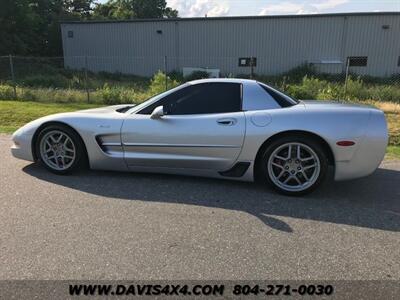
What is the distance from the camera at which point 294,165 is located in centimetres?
460

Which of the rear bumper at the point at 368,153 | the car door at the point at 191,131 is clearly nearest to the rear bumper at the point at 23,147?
the car door at the point at 191,131

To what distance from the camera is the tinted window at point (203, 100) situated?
16.1 ft

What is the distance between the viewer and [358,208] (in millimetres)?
4254

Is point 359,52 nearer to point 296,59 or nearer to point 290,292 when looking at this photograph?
point 296,59

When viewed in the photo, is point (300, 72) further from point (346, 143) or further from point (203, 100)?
point (346, 143)

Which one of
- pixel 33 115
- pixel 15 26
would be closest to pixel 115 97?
pixel 33 115

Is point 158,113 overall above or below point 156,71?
above

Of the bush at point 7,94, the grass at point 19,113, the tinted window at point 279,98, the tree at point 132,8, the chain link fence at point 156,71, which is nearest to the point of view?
the tinted window at point 279,98

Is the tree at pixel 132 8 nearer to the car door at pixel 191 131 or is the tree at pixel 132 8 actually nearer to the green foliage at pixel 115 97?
the green foliage at pixel 115 97

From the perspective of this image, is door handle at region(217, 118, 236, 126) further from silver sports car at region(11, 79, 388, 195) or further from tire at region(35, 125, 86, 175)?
tire at region(35, 125, 86, 175)

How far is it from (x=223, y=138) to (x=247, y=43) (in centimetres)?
2811

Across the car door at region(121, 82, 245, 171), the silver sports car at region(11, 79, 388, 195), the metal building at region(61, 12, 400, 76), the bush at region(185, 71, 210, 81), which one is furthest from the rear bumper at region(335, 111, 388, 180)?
the metal building at region(61, 12, 400, 76)

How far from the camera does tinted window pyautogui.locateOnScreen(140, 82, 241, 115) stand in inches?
193

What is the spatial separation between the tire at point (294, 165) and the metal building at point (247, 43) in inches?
1040
